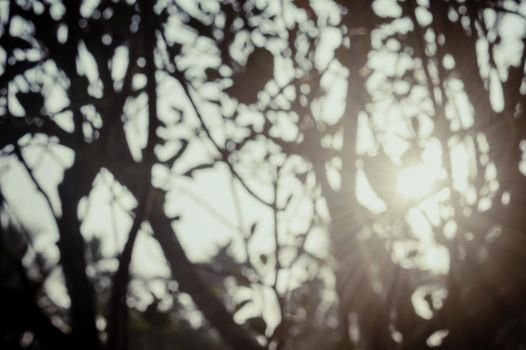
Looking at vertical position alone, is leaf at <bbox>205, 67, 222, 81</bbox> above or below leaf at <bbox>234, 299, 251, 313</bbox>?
above

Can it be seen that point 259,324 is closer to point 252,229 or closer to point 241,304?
point 241,304

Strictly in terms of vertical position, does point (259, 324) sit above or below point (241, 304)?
below

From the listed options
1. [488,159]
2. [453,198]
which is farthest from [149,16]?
[488,159]

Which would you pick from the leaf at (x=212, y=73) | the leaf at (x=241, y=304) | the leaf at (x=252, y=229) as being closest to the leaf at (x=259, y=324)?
the leaf at (x=241, y=304)

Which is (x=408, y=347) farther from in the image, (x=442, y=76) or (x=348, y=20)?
(x=348, y=20)

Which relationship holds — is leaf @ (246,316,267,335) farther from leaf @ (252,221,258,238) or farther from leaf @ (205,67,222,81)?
leaf @ (205,67,222,81)

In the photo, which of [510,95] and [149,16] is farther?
[510,95]

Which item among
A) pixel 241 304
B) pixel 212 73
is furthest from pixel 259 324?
pixel 212 73

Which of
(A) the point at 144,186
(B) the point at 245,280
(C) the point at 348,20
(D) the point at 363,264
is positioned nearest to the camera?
(A) the point at 144,186

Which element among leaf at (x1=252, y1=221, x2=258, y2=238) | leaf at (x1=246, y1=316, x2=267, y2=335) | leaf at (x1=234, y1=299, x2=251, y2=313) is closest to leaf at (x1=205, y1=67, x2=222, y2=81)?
leaf at (x1=252, y1=221, x2=258, y2=238)

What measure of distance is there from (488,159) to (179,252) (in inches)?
84.3

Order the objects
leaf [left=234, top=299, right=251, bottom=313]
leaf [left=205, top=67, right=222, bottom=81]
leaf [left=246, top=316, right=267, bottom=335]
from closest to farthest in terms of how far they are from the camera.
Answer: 1. leaf [left=246, top=316, right=267, bottom=335]
2. leaf [left=234, top=299, right=251, bottom=313]
3. leaf [left=205, top=67, right=222, bottom=81]

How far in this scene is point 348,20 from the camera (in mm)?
2824

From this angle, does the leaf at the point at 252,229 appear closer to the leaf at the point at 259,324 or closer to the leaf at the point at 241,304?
the leaf at the point at 241,304
